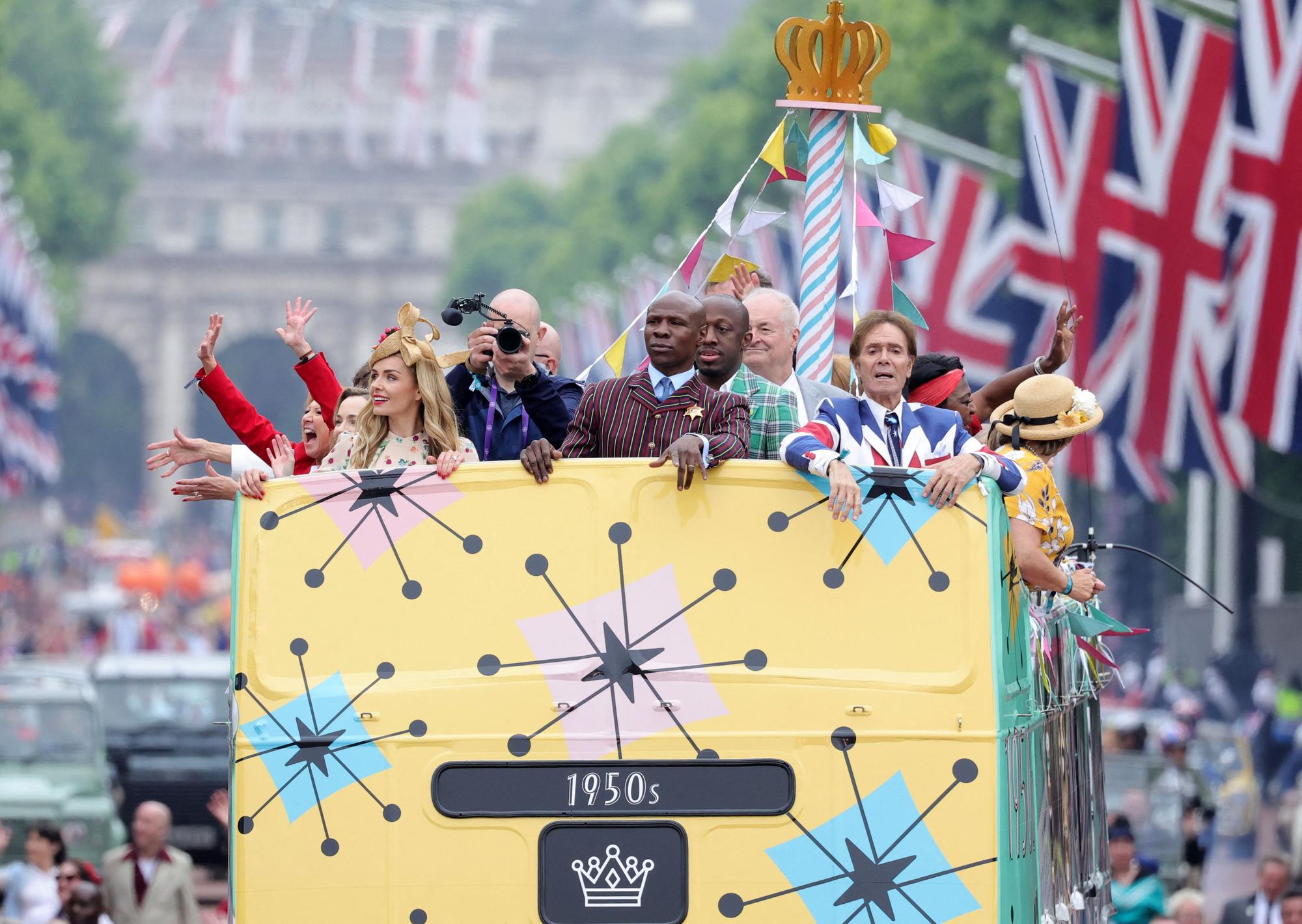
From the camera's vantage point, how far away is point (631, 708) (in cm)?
725

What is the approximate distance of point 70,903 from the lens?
12.4 m

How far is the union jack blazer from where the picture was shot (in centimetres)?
748

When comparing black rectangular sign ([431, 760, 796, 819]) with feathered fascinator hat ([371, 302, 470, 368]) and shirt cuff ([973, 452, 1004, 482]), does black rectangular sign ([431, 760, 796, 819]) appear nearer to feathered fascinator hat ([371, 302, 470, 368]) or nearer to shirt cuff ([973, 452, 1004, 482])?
shirt cuff ([973, 452, 1004, 482])

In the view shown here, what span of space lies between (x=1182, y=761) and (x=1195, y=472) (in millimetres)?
8255

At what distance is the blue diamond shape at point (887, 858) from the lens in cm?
708

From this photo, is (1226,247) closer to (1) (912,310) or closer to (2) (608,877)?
(1) (912,310)

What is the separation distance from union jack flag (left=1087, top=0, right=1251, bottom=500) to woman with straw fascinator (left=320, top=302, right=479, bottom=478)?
16179 millimetres

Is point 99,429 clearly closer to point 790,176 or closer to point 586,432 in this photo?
point 790,176

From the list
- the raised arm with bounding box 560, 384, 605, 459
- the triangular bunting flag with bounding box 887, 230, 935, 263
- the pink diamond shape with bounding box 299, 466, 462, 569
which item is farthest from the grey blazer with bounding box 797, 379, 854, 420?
the pink diamond shape with bounding box 299, 466, 462, 569

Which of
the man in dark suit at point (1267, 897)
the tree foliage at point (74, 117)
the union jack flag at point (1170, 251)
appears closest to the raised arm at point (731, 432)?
the man in dark suit at point (1267, 897)

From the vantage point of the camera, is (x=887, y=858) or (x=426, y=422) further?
(x=426, y=422)

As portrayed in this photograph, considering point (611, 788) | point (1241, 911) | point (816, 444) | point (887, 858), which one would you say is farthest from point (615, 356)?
point (1241, 911)

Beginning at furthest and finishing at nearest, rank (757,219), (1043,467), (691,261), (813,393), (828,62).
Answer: (757,219) → (691,261) → (828,62) → (813,393) → (1043,467)

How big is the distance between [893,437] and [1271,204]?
590 inches
